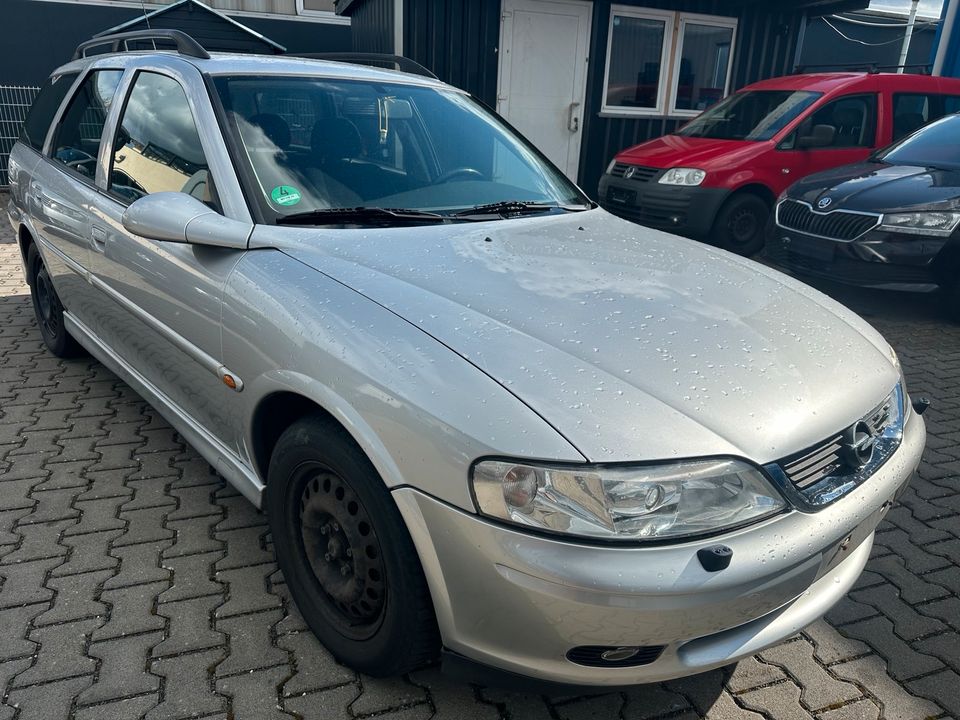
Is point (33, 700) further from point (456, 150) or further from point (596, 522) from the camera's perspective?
point (456, 150)

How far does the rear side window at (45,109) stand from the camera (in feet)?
13.6

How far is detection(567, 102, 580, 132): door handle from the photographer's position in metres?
10.3

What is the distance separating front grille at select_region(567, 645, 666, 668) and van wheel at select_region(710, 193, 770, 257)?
6438 mm

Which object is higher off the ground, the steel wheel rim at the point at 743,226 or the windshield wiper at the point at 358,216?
the windshield wiper at the point at 358,216

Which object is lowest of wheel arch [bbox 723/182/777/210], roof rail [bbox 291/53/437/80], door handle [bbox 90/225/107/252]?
wheel arch [bbox 723/182/777/210]

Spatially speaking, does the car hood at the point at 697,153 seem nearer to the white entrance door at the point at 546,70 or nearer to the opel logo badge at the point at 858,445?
the white entrance door at the point at 546,70


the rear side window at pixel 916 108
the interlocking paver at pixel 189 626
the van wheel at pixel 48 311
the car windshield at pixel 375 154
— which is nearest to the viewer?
the interlocking paver at pixel 189 626

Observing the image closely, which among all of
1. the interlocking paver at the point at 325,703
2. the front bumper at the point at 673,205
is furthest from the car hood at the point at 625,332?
the front bumper at the point at 673,205

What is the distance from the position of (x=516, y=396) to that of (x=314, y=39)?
14.7m

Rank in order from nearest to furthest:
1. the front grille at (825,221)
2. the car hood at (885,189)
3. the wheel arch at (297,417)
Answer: the wheel arch at (297,417) < the car hood at (885,189) < the front grille at (825,221)

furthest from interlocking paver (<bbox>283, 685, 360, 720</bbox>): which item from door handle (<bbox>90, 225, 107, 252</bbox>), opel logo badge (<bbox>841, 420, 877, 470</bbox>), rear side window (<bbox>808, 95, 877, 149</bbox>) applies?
rear side window (<bbox>808, 95, 877, 149</bbox>)

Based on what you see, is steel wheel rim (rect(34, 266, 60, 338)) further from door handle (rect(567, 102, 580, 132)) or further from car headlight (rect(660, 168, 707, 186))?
door handle (rect(567, 102, 580, 132))

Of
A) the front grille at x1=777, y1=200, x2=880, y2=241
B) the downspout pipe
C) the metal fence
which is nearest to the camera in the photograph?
the front grille at x1=777, y1=200, x2=880, y2=241

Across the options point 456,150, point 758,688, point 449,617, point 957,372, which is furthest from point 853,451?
point 957,372
